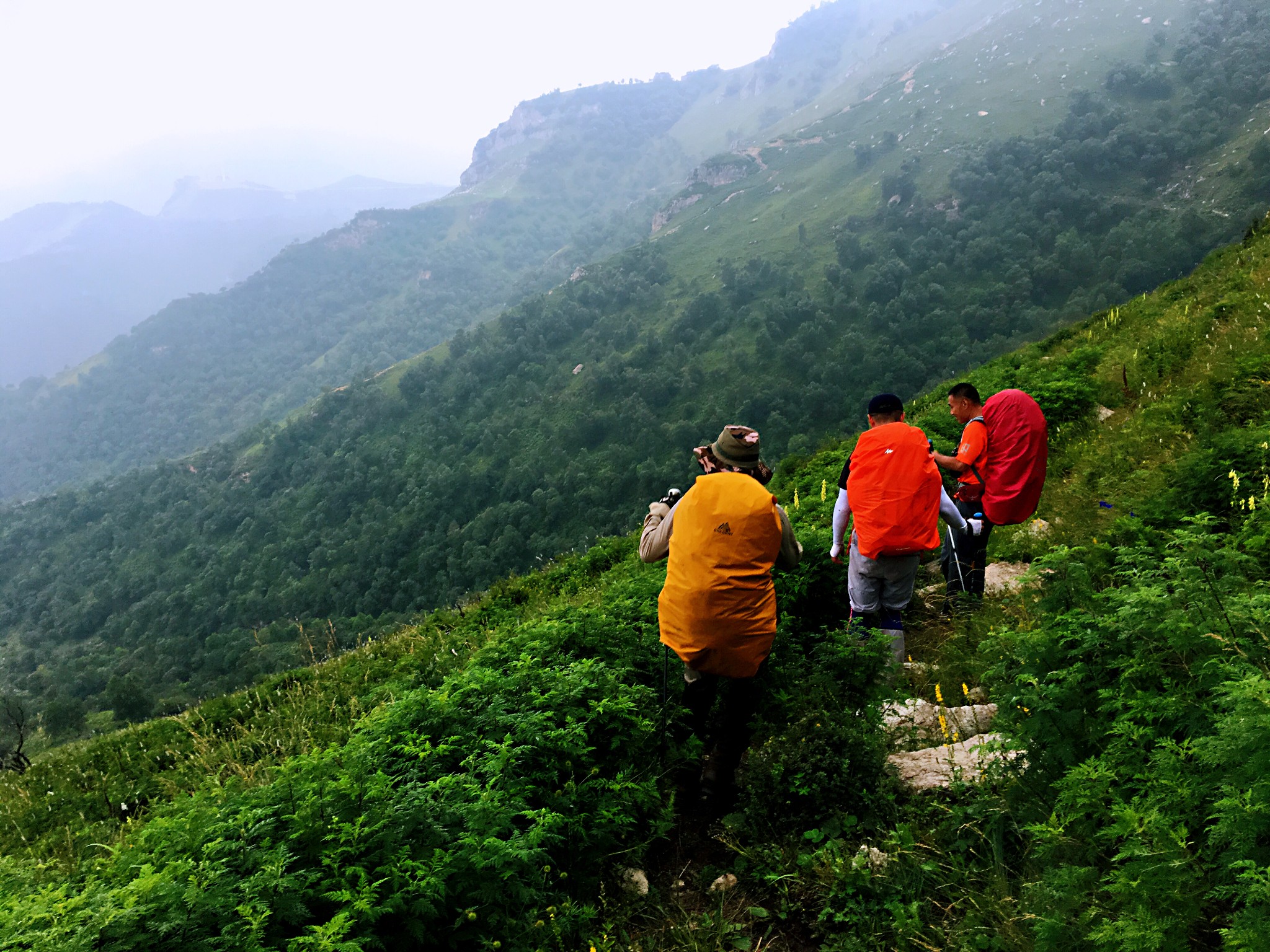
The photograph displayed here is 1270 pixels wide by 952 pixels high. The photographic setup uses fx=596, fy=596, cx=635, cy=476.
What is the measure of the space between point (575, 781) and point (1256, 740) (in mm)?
3048

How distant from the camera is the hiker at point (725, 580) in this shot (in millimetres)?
3508

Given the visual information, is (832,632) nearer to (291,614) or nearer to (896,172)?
(291,614)

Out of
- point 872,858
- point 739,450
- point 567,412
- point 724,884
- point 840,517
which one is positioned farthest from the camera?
point 567,412

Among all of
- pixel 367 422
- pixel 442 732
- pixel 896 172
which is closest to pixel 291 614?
pixel 367 422

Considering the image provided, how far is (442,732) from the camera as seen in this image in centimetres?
377

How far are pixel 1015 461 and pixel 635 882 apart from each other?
4.64m

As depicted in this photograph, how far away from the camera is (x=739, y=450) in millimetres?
3771

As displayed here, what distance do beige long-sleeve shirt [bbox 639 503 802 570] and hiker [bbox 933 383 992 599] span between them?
2464 millimetres

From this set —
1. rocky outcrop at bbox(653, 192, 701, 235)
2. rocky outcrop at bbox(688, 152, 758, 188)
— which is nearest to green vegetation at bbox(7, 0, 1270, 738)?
rocky outcrop at bbox(688, 152, 758, 188)

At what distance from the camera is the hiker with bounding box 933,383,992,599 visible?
18.2ft

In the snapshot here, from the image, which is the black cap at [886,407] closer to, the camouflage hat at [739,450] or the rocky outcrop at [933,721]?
the camouflage hat at [739,450]

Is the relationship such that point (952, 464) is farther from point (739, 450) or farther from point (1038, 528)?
point (739, 450)

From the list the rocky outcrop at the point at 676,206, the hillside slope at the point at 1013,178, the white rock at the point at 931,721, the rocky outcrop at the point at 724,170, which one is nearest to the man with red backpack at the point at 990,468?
the white rock at the point at 931,721

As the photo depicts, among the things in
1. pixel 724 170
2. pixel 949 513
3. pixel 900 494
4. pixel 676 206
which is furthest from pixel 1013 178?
pixel 900 494
